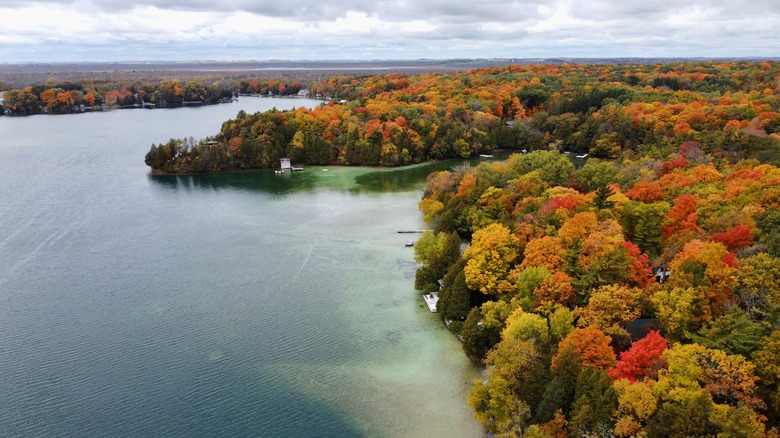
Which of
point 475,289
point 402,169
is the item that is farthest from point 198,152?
point 475,289

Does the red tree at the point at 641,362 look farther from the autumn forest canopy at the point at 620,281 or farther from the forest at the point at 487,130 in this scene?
the forest at the point at 487,130

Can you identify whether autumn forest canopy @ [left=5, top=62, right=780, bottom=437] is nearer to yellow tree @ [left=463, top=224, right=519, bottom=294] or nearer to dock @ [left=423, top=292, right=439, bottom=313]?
yellow tree @ [left=463, top=224, right=519, bottom=294]

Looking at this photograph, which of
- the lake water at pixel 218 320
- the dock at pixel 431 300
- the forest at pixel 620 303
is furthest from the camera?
the dock at pixel 431 300

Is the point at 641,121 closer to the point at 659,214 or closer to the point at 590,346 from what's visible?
the point at 659,214

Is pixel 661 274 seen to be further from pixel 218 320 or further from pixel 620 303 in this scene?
pixel 218 320

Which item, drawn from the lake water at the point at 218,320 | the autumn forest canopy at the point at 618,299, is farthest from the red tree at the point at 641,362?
the lake water at the point at 218,320

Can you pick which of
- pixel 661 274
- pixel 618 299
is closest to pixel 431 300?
pixel 618 299
